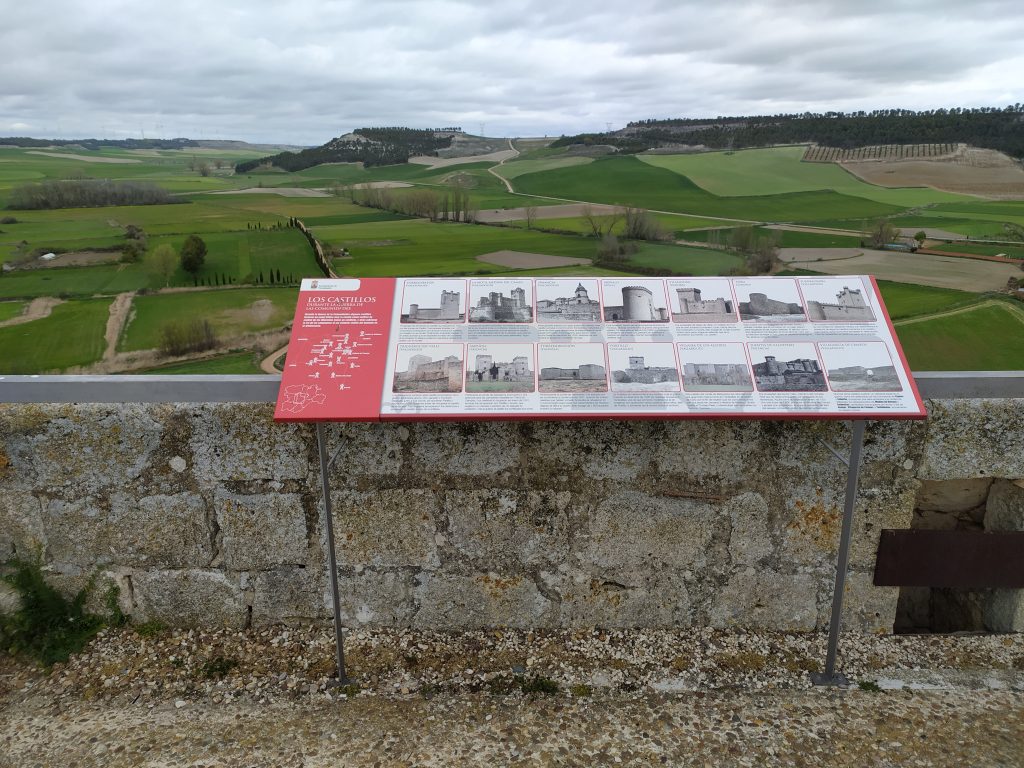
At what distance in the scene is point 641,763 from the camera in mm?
2080

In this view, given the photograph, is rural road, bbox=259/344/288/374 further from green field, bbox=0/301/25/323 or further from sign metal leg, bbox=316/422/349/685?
sign metal leg, bbox=316/422/349/685

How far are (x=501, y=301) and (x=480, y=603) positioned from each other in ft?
4.15

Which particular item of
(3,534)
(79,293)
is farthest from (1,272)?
(3,534)

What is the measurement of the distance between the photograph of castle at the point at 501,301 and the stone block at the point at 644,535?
831 millimetres

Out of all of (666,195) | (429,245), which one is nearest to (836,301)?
(429,245)

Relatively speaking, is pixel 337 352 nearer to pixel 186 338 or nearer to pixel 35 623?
pixel 35 623

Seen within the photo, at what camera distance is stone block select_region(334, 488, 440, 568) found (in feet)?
8.30

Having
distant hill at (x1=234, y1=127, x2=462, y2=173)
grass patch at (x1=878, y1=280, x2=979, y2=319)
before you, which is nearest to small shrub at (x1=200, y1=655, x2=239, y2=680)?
grass patch at (x1=878, y1=280, x2=979, y2=319)

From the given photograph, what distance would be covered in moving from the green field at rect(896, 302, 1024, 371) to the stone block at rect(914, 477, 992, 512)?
9810mm

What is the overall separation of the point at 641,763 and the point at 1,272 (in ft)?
69.0

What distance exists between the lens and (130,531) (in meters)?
2.58

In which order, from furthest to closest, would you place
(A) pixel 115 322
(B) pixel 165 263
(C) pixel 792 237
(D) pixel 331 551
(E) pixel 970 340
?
(C) pixel 792 237, (B) pixel 165 263, (A) pixel 115 322, (E) pixel 970 340, (D) pixel 331 551

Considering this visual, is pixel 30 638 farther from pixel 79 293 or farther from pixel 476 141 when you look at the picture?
pixel 476 141

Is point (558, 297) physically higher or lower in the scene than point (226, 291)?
higher
